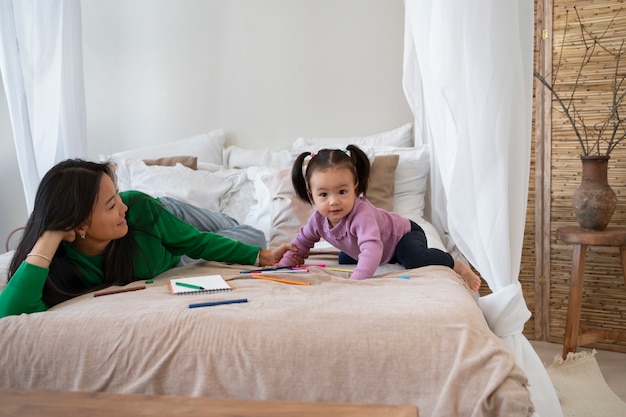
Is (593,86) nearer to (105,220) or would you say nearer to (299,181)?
(299,181)

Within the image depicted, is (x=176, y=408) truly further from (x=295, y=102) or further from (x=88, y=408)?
(x=295, y=102)

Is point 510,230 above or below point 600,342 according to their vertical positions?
above

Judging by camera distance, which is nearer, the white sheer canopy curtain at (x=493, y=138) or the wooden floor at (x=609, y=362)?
the white sheer canopy curtain at (x=493, y=138)

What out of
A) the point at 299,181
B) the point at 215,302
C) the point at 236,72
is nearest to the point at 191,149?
the point at 236,72

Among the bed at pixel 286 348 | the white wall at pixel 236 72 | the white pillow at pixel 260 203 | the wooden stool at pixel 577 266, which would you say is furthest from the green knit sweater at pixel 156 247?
the white wall at pixel 236 72

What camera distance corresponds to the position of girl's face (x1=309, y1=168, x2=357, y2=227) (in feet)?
6.48

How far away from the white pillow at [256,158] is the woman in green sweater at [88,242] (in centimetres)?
113

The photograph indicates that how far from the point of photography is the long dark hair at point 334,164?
2.02m

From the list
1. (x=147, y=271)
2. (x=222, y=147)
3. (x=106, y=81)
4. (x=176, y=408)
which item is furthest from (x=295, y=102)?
(x=176, y=408)

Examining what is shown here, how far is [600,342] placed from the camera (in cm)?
284

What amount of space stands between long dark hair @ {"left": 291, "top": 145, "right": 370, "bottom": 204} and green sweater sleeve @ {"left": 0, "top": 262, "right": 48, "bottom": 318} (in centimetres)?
86

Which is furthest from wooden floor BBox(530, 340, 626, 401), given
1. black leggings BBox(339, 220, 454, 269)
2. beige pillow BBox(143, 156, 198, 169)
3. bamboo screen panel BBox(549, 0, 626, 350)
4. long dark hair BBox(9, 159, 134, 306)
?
long dark hair BBox(9, 159, 134, 306)

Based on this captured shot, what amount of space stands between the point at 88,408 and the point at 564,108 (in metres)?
2.23

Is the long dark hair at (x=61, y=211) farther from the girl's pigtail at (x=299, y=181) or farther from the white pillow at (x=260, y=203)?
the white pillow at (x=260, y=203)
